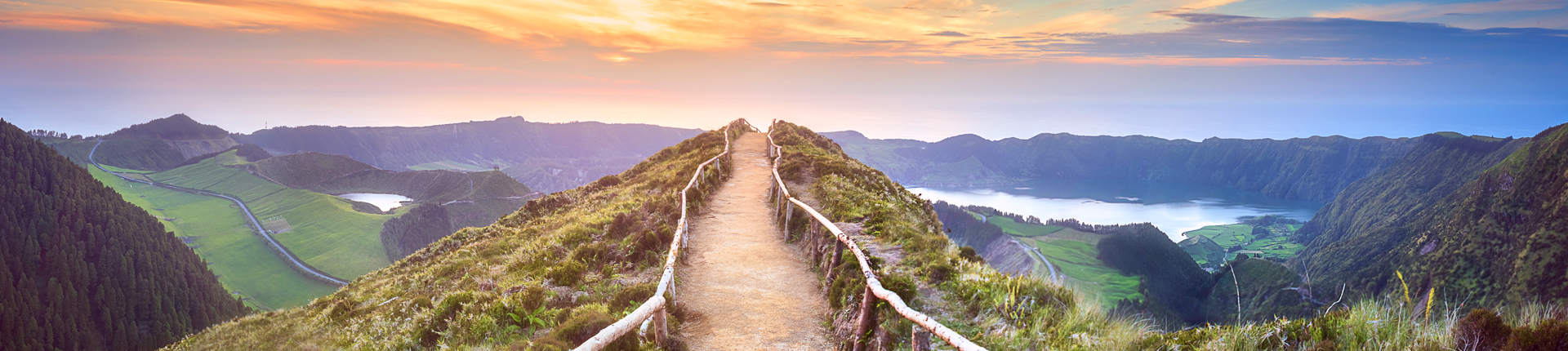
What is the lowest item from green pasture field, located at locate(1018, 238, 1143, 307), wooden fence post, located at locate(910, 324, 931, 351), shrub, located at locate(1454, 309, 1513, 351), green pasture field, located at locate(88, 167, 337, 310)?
green pasture field, located at locate(88, 167, 337, 310)

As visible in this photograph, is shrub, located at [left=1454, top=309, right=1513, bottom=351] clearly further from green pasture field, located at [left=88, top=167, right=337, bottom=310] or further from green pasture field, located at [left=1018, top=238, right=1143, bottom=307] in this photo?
green pasture field, located at [left=88, top=167, right=337, bottom=310]

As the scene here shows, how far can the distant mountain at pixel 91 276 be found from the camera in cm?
Result: 11375

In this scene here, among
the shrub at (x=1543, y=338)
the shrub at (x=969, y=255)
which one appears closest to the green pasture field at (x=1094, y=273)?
the shrub at (x=969, y=255)

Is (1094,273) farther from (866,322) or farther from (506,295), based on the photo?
(866,322)

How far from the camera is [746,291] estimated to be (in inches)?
489

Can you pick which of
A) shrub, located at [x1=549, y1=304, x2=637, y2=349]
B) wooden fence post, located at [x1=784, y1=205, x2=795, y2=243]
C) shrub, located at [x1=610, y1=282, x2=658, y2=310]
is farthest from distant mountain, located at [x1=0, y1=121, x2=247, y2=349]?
shrub, located at [x1=549, y1=304, x2=637, y2=349]

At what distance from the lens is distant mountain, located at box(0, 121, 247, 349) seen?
373 ft

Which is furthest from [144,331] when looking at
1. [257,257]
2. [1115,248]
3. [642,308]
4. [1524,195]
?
[1524,195]

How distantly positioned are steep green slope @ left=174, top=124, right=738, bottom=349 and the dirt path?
1.07m

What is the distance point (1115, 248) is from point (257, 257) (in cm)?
24907

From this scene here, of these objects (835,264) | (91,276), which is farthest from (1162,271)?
(91,276)

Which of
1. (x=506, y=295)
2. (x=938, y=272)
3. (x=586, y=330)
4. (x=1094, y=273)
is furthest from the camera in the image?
(x=1094, y=273)

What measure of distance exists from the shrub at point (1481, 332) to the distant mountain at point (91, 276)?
528 ft

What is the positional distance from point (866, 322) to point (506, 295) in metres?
7.86
